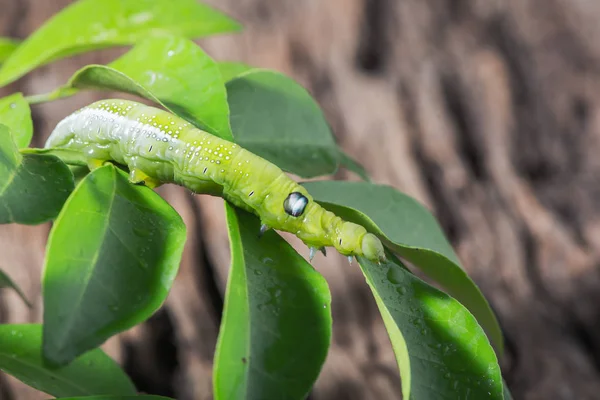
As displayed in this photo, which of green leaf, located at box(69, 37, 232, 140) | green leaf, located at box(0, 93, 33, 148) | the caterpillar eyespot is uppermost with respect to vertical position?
green leaf, located at box(69, 37, 232, 140)

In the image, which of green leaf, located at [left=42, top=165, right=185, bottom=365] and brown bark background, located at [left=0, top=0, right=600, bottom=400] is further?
brown bark background, located at [left=0, top=0, right=600, bottom=400]

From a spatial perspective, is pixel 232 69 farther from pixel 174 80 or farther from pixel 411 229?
pixel 411 229

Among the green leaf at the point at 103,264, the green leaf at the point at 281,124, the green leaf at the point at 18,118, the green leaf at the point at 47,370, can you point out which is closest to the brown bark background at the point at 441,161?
the green leaf at the point at 47,370

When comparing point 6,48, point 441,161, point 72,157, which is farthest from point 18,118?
point 441,161

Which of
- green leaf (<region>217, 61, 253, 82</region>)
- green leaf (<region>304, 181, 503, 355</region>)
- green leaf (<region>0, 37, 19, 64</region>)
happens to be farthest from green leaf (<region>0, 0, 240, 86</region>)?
green leaf (<region>304, 181, 503, 355</region>)

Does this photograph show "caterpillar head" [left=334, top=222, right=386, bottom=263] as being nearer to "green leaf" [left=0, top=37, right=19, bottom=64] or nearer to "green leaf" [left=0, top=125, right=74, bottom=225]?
"green leaf" [left=0, top=125, right=74, bottom=225]
